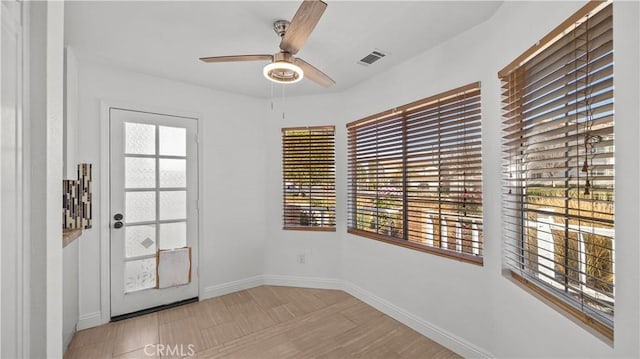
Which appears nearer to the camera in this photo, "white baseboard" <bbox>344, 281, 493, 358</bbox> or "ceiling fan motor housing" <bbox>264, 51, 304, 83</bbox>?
"ceiling fan motor housing" <bbox>264, 51, 304, 83</bbox>

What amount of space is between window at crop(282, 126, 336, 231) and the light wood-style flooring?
941mm

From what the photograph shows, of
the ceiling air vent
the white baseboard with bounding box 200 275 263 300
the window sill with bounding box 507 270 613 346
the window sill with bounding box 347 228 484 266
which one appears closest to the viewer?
the window sill with bounding box 507 270 613 346

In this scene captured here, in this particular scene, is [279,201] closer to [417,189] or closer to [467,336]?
[417,189]

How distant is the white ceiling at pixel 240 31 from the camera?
1.79 m

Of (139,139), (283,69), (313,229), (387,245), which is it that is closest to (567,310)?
(387,245)

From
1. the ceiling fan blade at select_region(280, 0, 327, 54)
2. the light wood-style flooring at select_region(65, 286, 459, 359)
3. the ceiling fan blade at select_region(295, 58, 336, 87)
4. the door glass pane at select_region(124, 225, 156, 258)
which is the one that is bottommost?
the light wood-style flooring at select_region(65, 286, 459, 359)

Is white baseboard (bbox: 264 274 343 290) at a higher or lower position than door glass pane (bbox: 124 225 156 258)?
lower

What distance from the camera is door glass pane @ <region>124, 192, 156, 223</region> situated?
2.79m

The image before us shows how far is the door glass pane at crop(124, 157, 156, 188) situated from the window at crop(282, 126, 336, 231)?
4.81 feet

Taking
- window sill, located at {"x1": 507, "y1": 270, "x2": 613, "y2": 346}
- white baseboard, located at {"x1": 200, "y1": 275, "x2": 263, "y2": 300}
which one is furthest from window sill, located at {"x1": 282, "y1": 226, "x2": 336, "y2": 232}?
window sill, located at {"x1": 507, "y1": 270, "x2": 613, "y2": 346}

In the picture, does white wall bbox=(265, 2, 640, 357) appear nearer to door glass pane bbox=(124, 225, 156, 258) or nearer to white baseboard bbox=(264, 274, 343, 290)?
white baseboard bbox=(264, 274, 343, 290)

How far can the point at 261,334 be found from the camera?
2463 mm

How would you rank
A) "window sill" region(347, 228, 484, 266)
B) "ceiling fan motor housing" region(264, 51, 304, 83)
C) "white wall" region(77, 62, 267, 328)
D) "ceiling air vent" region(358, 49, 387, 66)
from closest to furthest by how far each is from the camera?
"ceiling fan motor housing" region(264, 51, 304, 83) < "window sill" region(347, 228, 484, 266) < "ceiling air vent" region(358, 49, 387, 66) < "white wall" region(77, 62, 267, 328)

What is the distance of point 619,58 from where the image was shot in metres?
1.00
